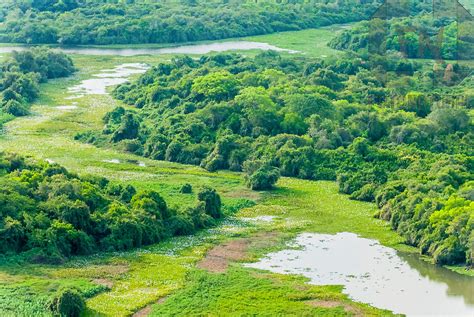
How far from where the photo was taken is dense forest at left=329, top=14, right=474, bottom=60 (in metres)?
81.1

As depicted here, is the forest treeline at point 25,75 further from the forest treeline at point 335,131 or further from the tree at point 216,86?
the tree at point 216,86

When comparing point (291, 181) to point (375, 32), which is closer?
point (291, 181)

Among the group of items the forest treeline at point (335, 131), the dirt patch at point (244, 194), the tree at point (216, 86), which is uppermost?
the tree at point (216, 86)

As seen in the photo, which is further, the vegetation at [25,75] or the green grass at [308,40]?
the green grass at [308,40]

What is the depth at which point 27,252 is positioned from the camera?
39719 millimetres

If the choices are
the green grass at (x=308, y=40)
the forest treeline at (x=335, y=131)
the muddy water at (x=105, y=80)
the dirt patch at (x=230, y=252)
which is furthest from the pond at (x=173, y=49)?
the dirt patch at (x=230, y=252)

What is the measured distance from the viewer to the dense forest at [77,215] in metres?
40.1

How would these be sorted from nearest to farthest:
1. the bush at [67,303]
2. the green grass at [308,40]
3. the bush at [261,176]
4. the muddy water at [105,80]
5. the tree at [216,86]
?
1. the bush at [67,303]
2. the bush at [261,176]
3. the tree at [216,86]
4. the muddy water at [105,80]
5. the green grass at [308,40]

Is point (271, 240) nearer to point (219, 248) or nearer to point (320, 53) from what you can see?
point (219, 248)

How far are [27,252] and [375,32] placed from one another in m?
46.2

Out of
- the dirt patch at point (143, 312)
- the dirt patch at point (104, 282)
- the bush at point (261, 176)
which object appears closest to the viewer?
the dirt patch at point (143, 312)

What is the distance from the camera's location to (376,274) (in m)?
39.8

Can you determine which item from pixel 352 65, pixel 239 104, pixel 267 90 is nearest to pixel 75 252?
pixel 239 104

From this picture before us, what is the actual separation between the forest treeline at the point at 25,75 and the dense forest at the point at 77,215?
2012 centimetres
